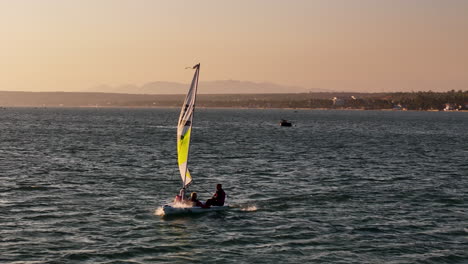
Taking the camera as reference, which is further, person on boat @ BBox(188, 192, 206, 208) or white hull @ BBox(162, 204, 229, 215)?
person on boat @ BBox(188, 192, 206, 208)

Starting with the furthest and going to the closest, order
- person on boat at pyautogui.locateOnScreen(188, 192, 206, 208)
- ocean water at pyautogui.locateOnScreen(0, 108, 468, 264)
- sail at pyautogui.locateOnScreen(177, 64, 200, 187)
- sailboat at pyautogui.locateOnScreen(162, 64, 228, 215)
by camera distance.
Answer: person on boat at pyautogui.locateOnScreen(188, 192, 206, 208) < sailboat at pyautogui.locateOnScreen(162, 64, 228, 215) < sail at pyautogui.locateOnScreen(177, 64, 200, 187) < ocean water at pyautogui.locateOnScreen(0, 108, 468, 264)

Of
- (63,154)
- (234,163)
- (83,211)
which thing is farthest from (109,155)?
(83,211)

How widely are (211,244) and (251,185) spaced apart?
66.2 ft

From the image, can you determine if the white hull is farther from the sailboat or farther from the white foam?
the white foam

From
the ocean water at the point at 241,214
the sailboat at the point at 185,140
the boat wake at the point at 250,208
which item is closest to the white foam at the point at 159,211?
the sailboat at the point at 185,140

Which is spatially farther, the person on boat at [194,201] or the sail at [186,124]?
the person on boat at [194,201]

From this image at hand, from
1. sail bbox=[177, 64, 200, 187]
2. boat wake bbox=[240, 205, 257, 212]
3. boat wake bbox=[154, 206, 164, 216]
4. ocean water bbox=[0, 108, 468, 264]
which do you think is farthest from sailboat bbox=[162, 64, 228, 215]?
boat wake bbox=[240, 205, 257, 212]

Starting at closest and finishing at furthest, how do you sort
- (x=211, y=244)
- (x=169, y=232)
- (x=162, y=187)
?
(x=211, y=244)
(x=169, y=232)
(x=162, y=187)

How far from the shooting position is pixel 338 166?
67938 millimetres

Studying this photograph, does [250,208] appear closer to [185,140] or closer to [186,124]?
[185,140]

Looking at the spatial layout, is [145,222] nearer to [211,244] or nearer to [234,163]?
[211,244]

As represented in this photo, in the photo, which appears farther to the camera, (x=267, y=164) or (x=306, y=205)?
(x=267, y=164)

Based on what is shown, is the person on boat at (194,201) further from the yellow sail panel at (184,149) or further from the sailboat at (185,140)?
the yellow sail panel at (184,149)

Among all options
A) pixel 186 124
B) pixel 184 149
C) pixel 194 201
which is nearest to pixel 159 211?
pixel 194 201
